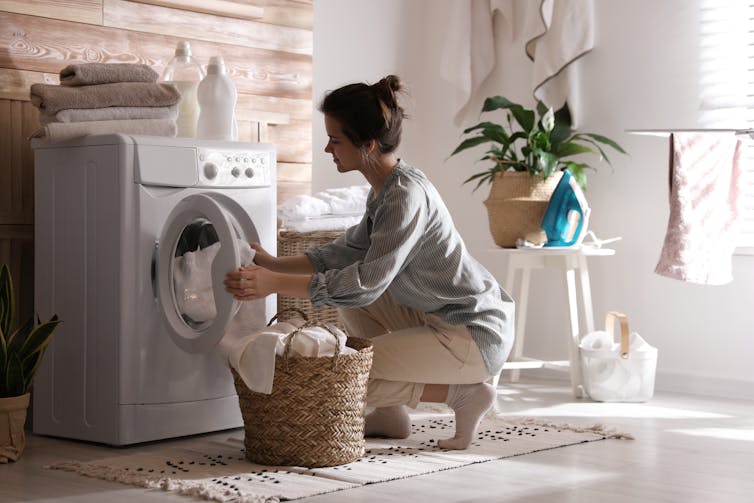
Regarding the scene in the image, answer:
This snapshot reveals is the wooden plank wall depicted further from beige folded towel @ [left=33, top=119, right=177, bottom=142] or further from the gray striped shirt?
the gray striped shirt

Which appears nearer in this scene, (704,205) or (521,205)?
(704,205)

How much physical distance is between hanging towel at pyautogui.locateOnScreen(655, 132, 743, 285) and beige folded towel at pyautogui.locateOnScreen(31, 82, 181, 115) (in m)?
1.60

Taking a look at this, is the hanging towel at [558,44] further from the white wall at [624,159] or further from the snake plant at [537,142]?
the snake plant at [537,142]

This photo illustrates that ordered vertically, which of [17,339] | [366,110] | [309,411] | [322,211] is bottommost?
[309,411]

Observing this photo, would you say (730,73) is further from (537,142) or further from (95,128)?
(95,128)

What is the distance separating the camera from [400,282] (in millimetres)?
2492

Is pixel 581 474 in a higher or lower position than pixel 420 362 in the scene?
lower

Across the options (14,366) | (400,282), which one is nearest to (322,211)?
(400,282)

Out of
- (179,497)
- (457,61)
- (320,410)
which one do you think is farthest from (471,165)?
(179,497)

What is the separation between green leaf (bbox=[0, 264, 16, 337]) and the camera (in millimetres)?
2551

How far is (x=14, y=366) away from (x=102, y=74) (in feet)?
2.51

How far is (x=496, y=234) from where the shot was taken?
3689 mm

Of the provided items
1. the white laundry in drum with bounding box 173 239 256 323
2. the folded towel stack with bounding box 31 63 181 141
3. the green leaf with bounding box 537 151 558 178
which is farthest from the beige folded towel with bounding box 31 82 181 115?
the green leaf with bounding box 537 151 558 178

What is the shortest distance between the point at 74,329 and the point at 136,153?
0.49 m
